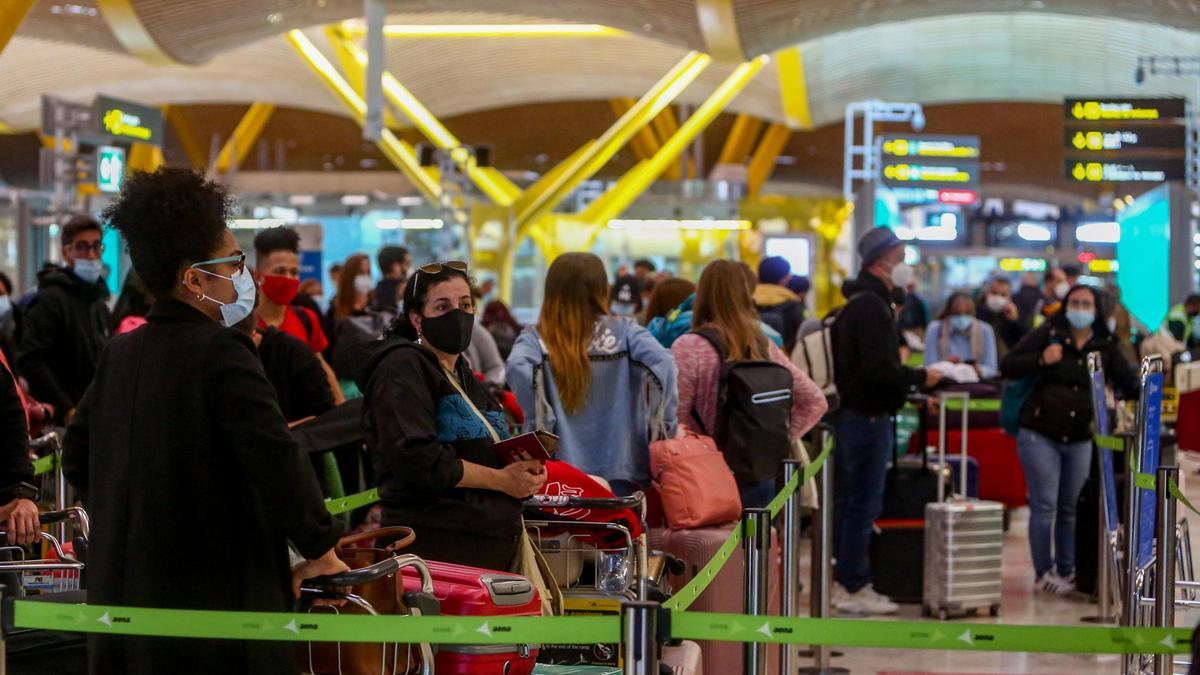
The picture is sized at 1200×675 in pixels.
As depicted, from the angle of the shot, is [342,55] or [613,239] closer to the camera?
[342,55]

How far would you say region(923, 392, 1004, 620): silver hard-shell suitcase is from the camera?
7.99 meters

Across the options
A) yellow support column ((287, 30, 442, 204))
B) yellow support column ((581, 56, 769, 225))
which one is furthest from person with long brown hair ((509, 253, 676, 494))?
yellow support column ((581, 56, 769, 225))

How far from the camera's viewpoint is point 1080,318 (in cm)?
837

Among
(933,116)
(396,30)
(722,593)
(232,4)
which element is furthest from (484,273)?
(722,593)

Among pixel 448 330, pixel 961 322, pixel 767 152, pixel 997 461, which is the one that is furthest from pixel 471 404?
pixel 767 152

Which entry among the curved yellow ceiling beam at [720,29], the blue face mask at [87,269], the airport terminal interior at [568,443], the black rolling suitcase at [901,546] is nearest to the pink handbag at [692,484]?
the airport terminal interior at [568,443]

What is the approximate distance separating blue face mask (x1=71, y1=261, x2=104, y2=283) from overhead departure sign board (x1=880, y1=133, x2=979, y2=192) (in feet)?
56.1

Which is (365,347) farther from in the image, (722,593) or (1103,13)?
(1103,13)

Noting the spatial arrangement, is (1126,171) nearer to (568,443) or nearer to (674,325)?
(674,325)

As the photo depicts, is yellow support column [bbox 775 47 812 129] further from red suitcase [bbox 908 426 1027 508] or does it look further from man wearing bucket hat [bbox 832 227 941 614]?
man wearing bucket hat [bbox 832 227 941 614]

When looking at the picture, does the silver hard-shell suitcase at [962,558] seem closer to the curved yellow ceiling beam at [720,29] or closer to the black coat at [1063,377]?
the black coat at [1063,377]

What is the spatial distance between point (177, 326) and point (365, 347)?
1337 mm

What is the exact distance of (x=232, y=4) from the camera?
19.2 m

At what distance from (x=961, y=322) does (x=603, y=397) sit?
759cm
